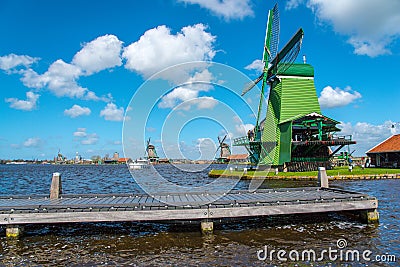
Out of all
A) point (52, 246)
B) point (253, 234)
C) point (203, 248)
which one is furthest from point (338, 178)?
point (52, 246)

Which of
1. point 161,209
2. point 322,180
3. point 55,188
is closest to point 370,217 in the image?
point 322,180

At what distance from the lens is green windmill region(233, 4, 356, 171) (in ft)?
135

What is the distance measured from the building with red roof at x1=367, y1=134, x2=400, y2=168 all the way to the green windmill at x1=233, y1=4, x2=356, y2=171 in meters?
8.36

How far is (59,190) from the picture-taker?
14305 millimetres

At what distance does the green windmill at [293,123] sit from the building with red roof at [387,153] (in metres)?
8.36

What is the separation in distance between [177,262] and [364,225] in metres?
7.93

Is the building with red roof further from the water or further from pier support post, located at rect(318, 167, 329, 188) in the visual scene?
the water

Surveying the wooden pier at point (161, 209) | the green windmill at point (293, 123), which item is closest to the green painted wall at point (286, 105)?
the green windmill at point (293, 123)

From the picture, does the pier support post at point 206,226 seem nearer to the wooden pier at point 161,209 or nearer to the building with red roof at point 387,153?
the wooden pier at point 161,209

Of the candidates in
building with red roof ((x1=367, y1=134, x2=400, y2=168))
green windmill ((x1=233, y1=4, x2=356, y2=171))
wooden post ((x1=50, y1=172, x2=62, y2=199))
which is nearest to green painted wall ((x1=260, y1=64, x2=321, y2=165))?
green windmill ((x1=233, y1=4, x2=356, y2=171))

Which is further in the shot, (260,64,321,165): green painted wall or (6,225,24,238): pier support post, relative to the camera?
(260,64,321,165): green painted wall

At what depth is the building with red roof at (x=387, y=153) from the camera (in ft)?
148

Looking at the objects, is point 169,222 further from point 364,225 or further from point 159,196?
point 364,225

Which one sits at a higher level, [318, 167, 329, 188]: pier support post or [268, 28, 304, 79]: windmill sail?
[268, 28, 304, 79]: windmill sail
